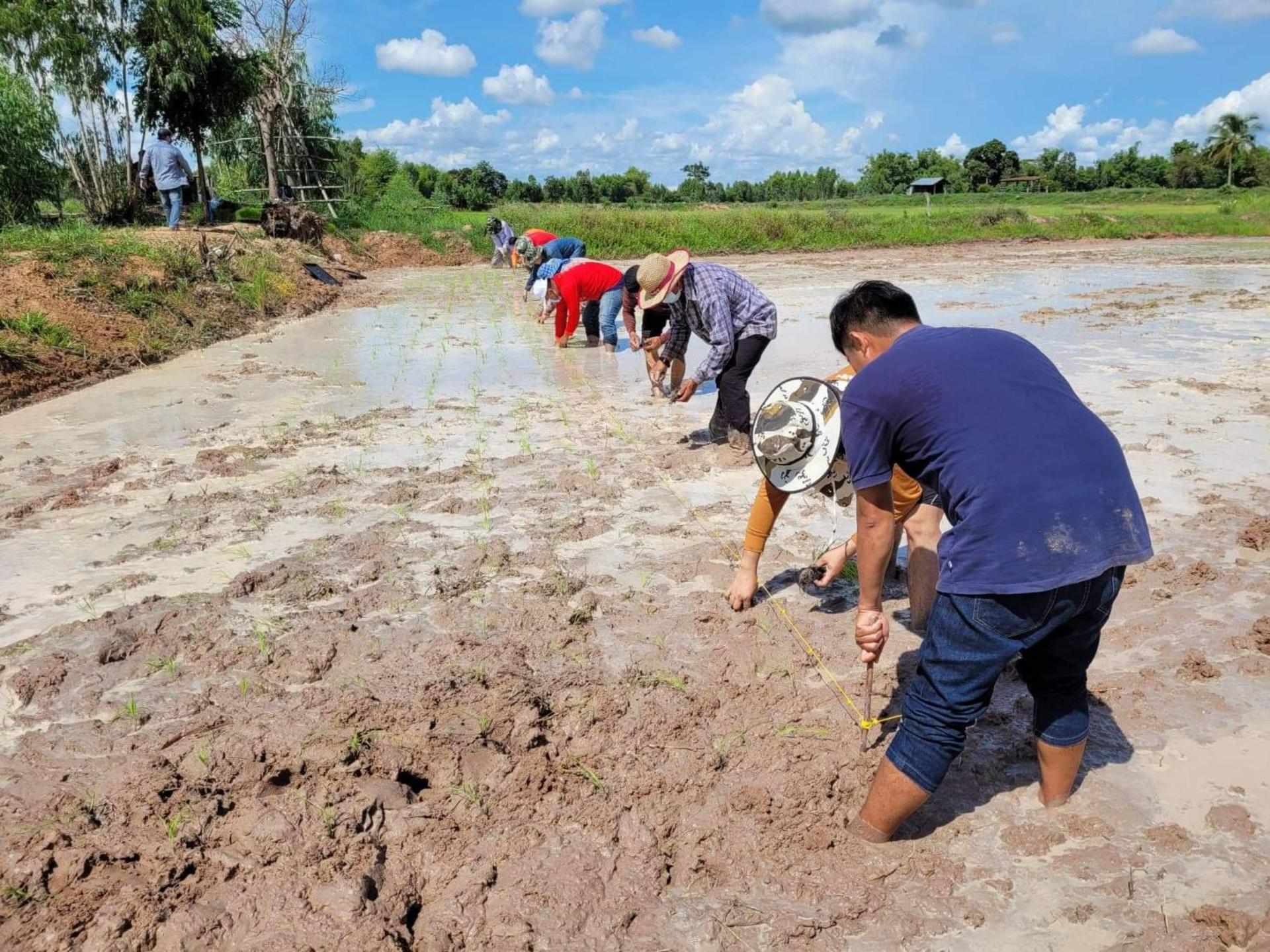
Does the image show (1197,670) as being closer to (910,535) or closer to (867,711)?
(910,535)

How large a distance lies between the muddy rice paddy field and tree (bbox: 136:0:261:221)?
13.2 meters

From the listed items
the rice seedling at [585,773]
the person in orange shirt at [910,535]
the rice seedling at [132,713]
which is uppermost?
the person in orange shirt at [910,535]

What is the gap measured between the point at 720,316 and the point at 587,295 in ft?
16.4

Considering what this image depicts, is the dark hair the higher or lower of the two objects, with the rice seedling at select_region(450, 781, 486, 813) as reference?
higher

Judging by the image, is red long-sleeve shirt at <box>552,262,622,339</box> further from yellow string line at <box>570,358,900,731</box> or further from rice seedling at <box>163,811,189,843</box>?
rice seedling at <box>163,811,189,843</box>

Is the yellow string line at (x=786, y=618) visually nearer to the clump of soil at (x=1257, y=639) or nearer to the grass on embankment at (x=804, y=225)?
the clump of soil at (x=1257, y=639)

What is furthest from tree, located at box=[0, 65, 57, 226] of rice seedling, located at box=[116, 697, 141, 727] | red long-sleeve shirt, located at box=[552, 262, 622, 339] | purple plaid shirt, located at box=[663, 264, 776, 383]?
rice seedling, located at box=[116, 697, 141, 727]

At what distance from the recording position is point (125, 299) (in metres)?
10.9

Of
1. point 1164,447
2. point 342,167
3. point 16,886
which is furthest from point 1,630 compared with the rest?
point 342,167

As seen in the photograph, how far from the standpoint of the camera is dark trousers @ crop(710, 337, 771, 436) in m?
6.18

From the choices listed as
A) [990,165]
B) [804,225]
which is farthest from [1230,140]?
[804,225]

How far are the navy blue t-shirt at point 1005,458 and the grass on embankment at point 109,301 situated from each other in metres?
8.47

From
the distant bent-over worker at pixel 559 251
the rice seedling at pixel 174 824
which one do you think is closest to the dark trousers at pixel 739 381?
the rice seedling at pixel 174 824

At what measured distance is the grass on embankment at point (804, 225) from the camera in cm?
2716
